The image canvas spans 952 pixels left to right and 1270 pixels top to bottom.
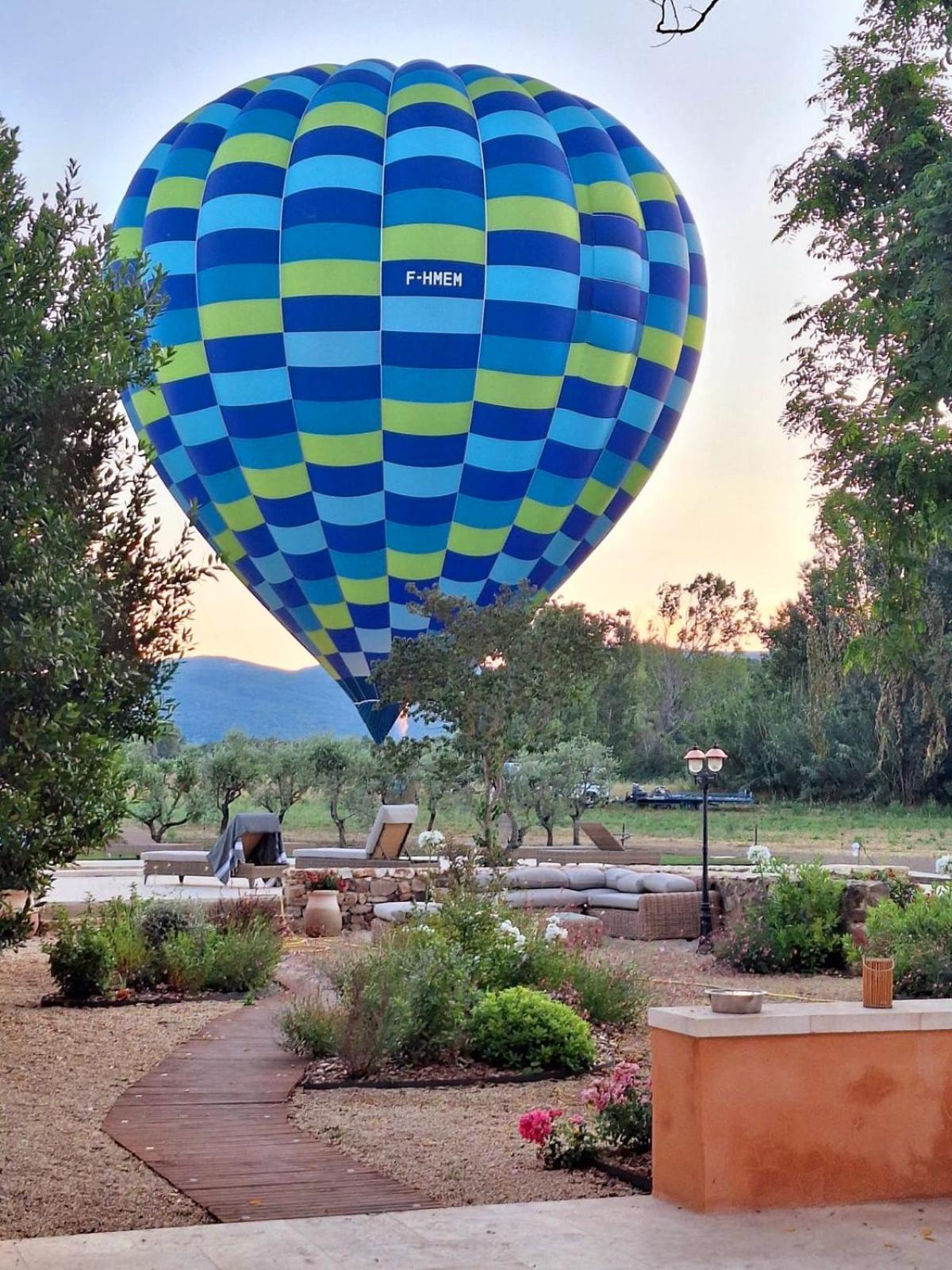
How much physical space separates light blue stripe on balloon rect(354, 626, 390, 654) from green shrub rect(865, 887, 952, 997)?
14787 millimetres

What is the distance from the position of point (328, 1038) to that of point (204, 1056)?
2.92 feet

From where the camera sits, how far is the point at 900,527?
10.9 metres

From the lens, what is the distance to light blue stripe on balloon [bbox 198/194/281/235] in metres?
24.6

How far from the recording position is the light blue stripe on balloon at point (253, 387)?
24.8 m

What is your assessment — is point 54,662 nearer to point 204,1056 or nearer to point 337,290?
point 204,1056

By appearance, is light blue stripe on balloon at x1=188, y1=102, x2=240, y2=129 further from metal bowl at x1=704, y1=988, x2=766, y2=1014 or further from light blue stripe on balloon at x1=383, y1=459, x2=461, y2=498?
metal bowl at x1=704, y1=988, x2=766, y2=1014

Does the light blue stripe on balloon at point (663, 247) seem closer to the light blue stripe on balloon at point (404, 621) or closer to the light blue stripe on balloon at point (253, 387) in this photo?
the light blue stripe on balloon at point (253, 387)

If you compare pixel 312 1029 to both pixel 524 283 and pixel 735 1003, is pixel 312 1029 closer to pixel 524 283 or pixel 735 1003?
pixel 735 1003

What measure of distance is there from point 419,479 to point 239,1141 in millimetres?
18352

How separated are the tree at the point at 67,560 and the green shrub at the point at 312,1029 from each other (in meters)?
2.17

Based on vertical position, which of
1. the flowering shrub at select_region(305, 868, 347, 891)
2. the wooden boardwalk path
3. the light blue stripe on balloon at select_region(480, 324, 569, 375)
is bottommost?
the wooden boardwalk path

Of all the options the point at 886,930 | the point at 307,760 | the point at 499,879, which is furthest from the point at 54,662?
the point at 307,760

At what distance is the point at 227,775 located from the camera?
38.2 metres

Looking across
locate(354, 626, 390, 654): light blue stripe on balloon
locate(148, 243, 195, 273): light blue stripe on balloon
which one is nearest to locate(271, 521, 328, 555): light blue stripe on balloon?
locate(354, 626, 390, 654): light blue stripe on balloon
